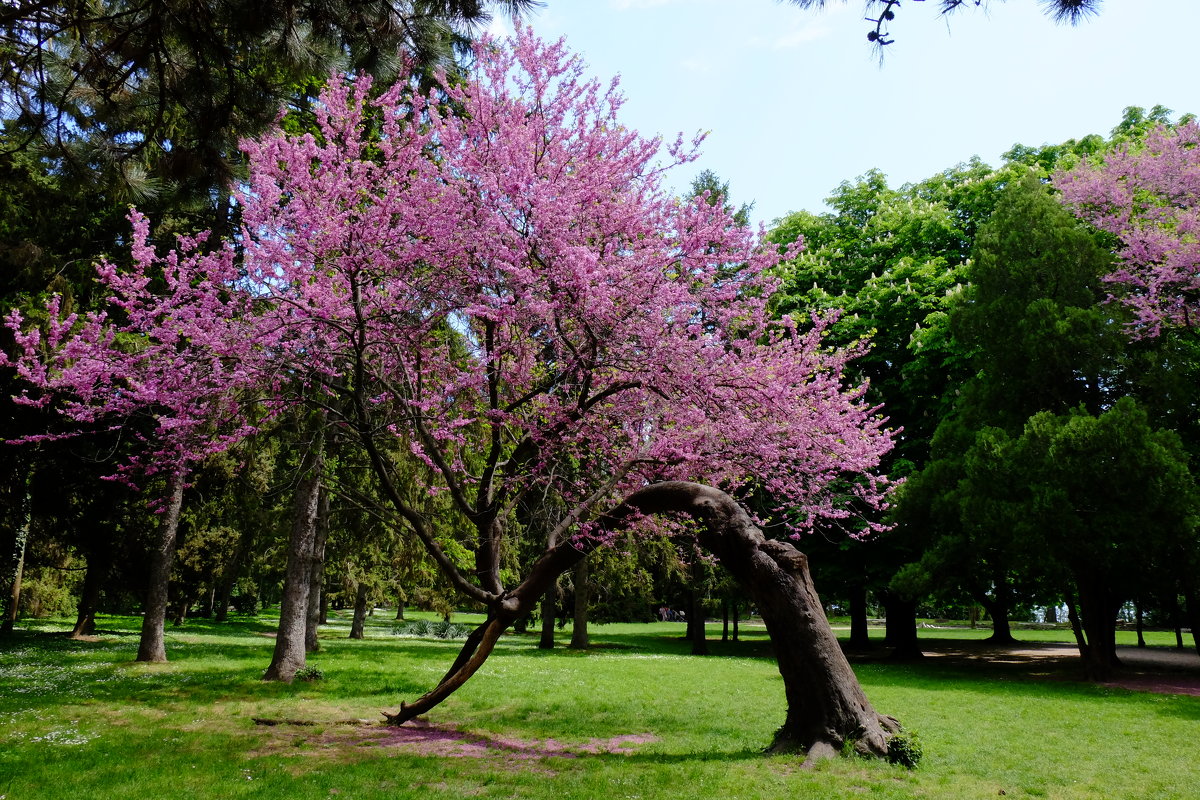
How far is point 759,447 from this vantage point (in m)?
9.12

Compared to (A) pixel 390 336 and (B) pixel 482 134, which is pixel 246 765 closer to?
(A) pixel 390 336

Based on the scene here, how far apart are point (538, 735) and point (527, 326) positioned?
542 centimetres

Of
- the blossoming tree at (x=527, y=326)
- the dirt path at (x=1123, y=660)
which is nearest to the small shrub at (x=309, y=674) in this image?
the blossoming tree at (x=527, y=326)

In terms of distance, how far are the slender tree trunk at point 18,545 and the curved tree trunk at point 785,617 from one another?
1373 cm

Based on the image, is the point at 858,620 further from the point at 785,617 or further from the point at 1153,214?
the point at 785,617

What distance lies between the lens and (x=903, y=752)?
745cm

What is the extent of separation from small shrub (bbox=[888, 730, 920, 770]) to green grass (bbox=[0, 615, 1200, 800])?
0.24 metres

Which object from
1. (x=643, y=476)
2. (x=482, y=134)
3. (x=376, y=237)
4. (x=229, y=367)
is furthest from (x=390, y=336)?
(x=643, y=476)

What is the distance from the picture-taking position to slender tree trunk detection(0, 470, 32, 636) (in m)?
16.8

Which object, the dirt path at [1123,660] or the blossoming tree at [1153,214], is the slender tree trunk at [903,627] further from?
the blossoming tree at [1153,214]

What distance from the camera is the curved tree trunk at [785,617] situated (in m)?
7.67

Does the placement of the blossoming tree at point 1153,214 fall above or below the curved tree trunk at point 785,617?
above

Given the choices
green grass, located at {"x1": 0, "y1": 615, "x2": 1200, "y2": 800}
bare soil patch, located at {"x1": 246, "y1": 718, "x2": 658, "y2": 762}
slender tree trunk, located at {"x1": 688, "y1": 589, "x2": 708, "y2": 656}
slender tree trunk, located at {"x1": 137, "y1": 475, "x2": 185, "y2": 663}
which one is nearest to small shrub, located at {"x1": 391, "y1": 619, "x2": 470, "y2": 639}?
slender tree trunk, located at {"x1": 688, "y1": 589, "x2": 708, "y2": 656}

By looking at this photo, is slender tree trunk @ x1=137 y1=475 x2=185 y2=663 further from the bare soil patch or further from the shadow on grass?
the bare soil patch
